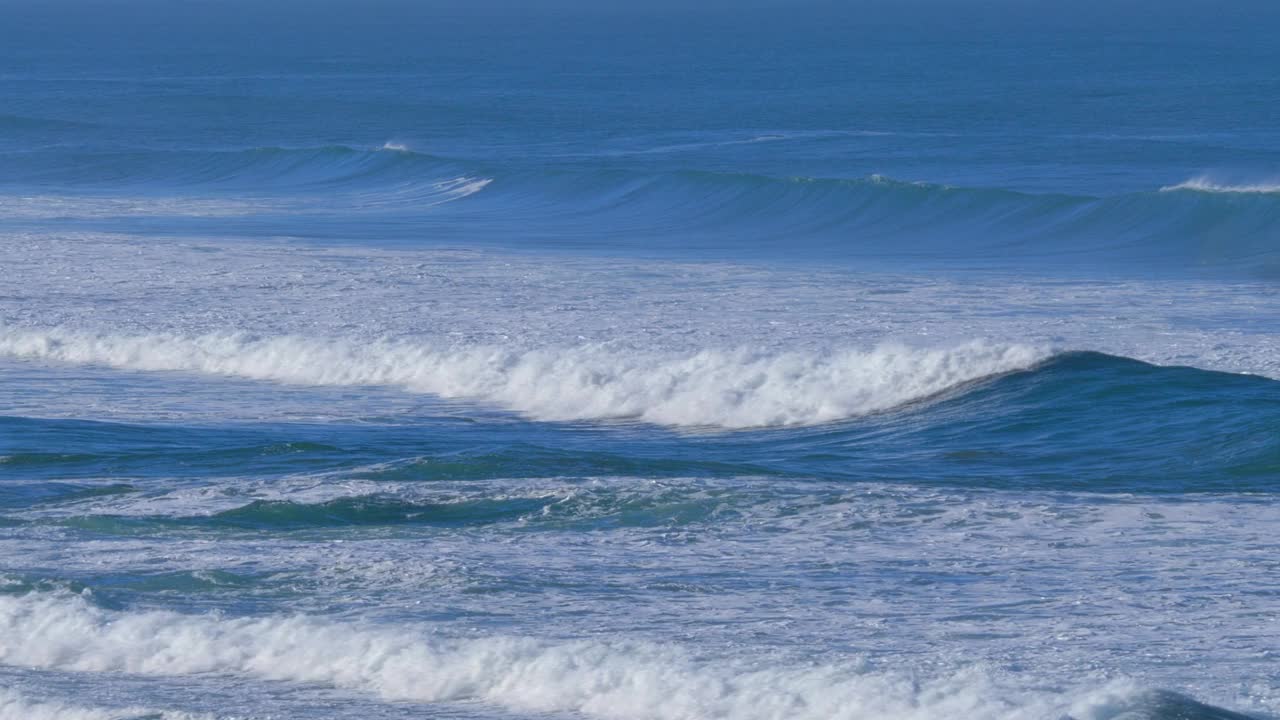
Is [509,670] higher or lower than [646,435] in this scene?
lower

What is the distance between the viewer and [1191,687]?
7781mm

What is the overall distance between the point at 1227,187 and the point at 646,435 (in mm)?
20053

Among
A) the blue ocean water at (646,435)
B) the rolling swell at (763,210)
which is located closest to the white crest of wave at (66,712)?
the blue ocean water at (646,435)

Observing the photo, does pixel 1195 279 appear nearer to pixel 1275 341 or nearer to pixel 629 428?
pixel 1275 341

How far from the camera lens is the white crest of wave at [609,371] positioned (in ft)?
52.0

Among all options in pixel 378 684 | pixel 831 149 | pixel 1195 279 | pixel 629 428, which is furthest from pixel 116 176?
pixel 378 684

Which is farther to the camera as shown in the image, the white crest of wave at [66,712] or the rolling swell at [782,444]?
the rolling swell at [782,444]

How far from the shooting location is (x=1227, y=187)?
3234 cm

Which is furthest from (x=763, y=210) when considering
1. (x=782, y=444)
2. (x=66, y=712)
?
(x=66, y=712)

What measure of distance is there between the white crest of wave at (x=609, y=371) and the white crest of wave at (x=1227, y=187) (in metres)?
16.5

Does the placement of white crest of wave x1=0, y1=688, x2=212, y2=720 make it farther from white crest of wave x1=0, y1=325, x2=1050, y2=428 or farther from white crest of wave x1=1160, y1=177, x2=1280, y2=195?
white crest of wave x1=1160, y1=177, x2=1280, y2=195

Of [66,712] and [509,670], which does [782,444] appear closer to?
[509,670]

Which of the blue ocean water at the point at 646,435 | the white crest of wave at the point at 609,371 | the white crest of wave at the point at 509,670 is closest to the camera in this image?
the white crest of wave at the point at 509,670

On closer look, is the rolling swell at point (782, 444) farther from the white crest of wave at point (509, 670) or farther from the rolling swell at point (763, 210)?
the rolling swell at point (763, 210)
